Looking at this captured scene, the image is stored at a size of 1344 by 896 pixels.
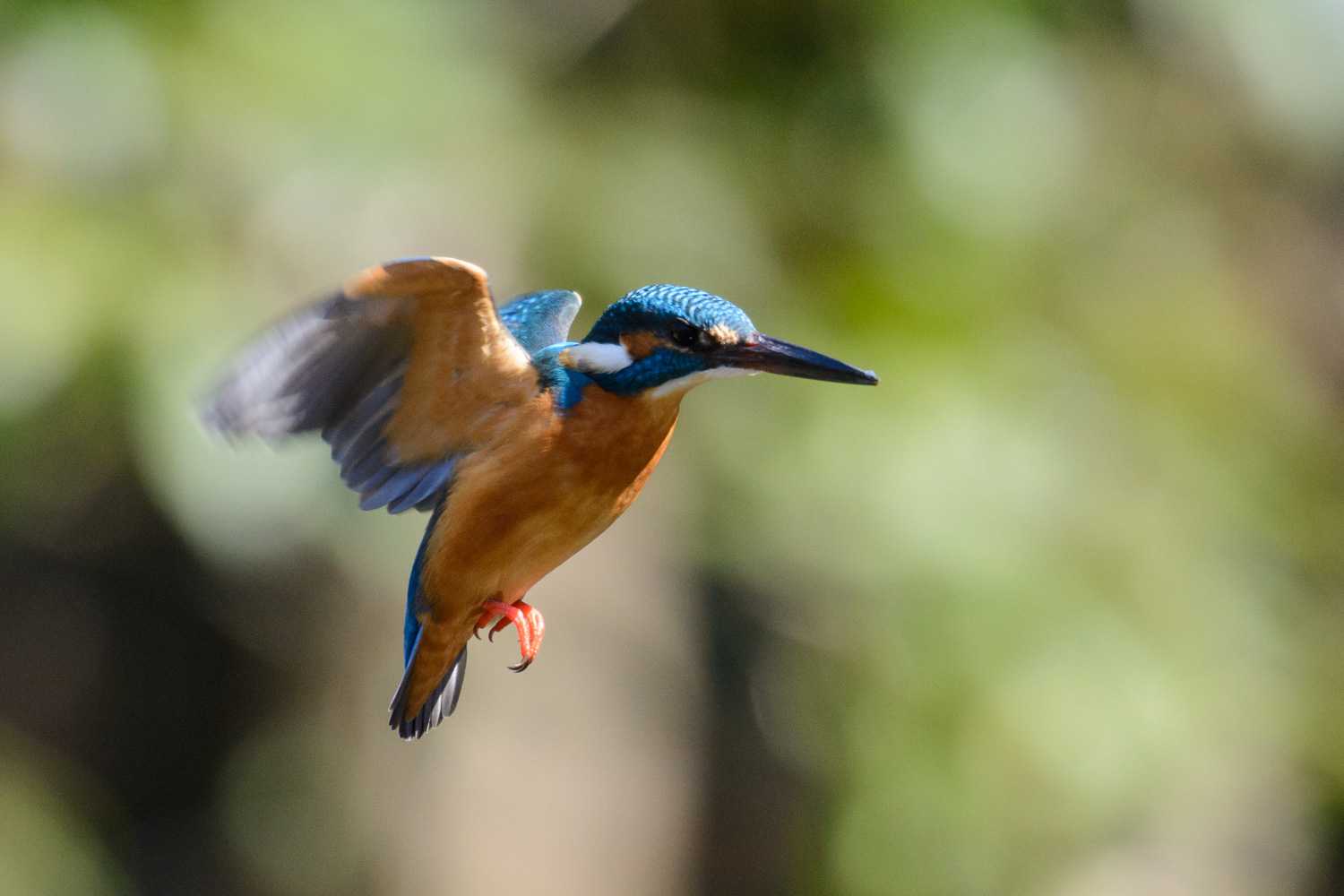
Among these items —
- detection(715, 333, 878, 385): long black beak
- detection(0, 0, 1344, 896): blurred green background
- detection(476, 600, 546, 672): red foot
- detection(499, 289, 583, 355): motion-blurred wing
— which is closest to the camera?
detection(715, 333, 878, 385): long black beak

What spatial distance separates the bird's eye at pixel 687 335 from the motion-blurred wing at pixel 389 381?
0.58 ft

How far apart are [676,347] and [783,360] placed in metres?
0.13

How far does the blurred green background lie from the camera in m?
3.52

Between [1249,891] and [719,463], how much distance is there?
2482 millimetres

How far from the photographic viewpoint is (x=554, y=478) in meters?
1.63

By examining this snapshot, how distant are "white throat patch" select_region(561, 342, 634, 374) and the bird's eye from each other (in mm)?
72

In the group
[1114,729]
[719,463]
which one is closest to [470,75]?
[719,463]

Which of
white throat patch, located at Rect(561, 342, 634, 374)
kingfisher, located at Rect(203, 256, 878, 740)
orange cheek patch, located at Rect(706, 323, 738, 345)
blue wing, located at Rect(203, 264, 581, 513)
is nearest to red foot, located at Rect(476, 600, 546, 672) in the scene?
kingfisher, located at Rect(203, 256, 878, 740)

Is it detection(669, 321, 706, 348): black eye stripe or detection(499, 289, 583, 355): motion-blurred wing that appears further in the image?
detection(499, 289, 583, 355): motion-blurred wing

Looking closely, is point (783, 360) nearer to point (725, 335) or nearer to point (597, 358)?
point (725, 335)

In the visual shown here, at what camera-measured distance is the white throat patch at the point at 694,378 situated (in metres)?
1.53

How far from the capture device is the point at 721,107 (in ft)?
14.4

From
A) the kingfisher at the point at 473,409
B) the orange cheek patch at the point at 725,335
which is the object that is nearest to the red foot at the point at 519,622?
the kingfisher at the point at 473,409

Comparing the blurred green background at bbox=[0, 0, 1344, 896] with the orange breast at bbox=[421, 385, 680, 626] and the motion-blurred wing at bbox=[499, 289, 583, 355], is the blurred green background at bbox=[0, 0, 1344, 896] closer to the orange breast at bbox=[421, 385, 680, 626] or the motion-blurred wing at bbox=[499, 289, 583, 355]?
the motion-blurred wing at bbox=[499, 289, 583, 355]
